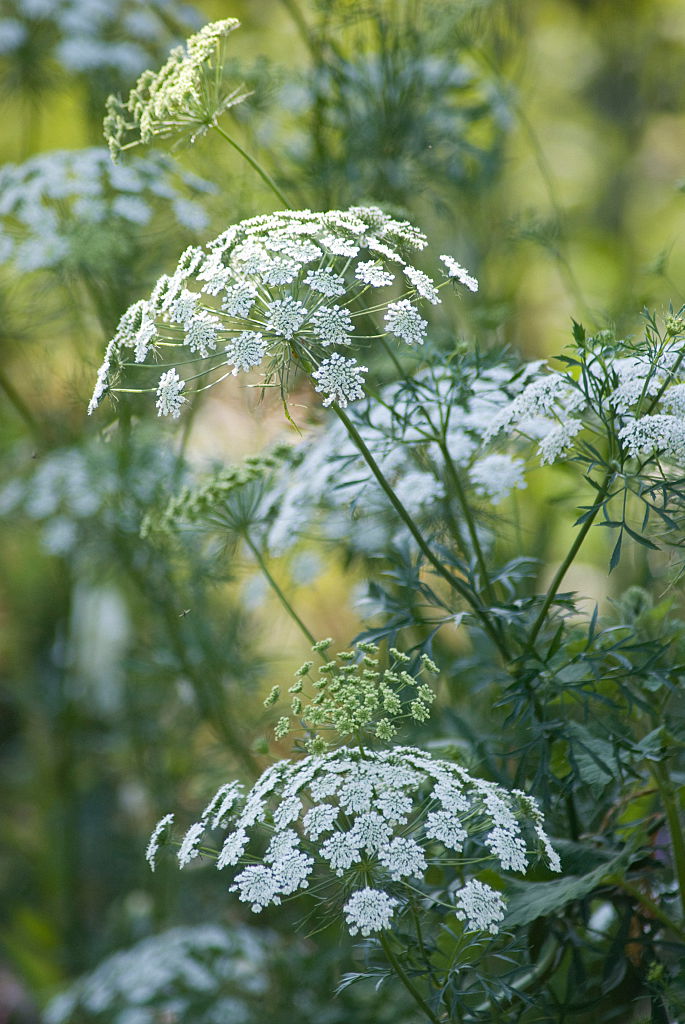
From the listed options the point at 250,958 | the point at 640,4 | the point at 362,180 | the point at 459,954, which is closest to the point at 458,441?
the point at 459,954

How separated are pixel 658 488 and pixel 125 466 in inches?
41.6

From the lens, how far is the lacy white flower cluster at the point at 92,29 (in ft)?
5.74

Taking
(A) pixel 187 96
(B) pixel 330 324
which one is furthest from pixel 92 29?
(B) pixel 330 324

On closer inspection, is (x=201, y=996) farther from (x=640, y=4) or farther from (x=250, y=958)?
(x=640, y=4)

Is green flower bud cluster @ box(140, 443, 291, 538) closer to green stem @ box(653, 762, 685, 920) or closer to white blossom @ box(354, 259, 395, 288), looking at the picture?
white blossom @ box(354, 259, 395, 288)

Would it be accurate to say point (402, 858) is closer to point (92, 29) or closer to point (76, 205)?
point (76, 205)

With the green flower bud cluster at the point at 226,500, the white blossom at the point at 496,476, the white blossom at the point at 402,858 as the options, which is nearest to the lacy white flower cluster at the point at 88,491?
the green flower bud cluster at the point at 226,500

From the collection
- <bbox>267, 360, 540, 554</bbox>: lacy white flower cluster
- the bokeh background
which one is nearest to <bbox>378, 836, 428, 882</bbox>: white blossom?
<bbox>267, 360, 540, 554</bbox>: lacy white flower cluster

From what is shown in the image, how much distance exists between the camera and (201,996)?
4.99ft

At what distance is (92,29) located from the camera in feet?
6.02

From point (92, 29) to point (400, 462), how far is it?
119 centimetres

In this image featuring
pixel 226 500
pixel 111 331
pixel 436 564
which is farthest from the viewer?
pixel 111 331

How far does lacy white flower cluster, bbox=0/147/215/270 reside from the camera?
1552mm

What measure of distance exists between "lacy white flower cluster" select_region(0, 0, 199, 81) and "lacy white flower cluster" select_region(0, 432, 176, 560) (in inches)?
27.7
